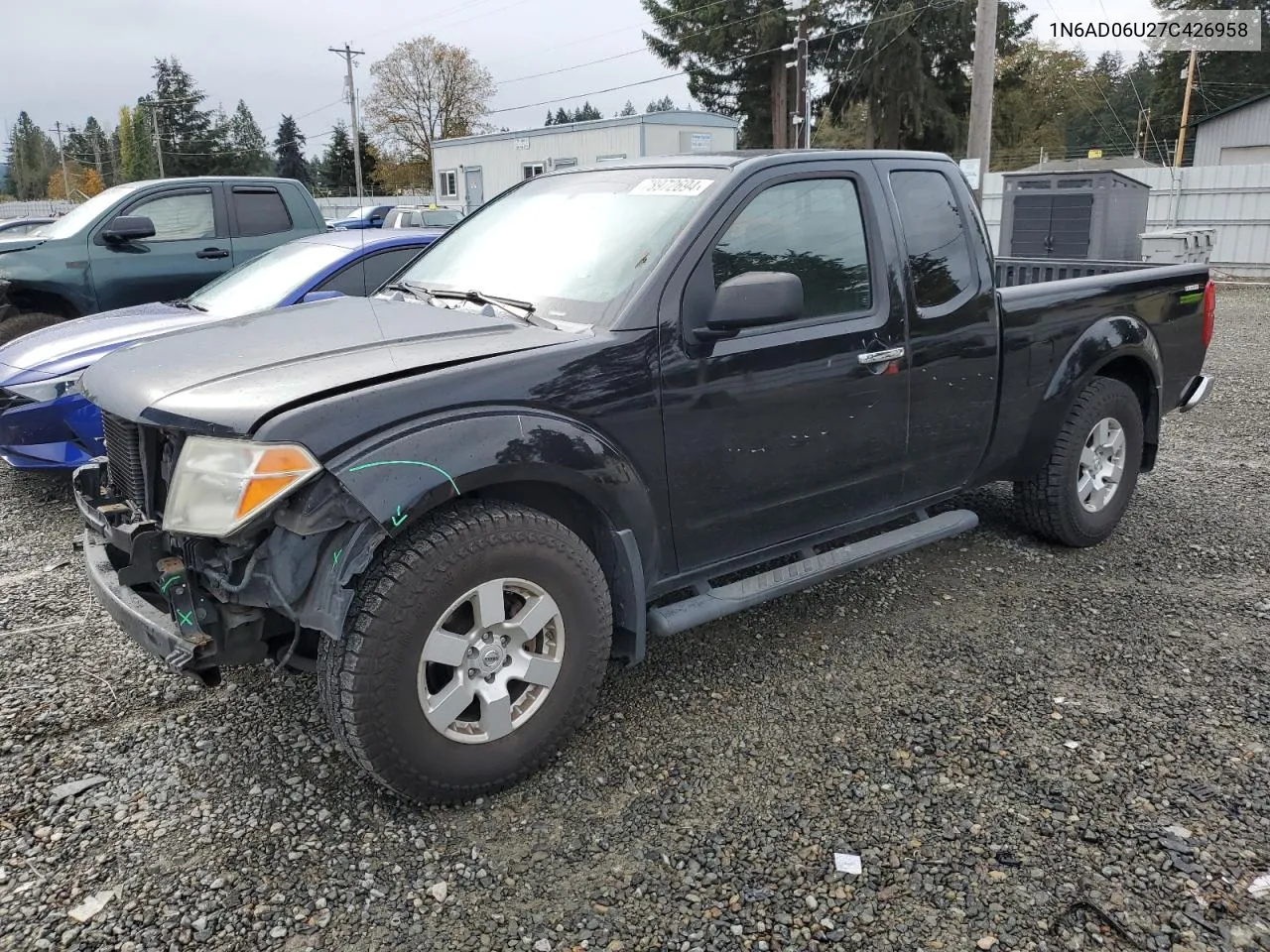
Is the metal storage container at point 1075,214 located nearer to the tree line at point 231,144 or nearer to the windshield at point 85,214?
the windshield at point 85,214

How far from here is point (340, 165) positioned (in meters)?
72.8

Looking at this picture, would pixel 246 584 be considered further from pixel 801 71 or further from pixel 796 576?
pixel 801 71

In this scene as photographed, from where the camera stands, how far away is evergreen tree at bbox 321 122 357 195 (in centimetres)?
7138

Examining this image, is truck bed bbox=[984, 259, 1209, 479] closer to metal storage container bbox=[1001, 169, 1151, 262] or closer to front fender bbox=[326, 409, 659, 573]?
front fender bbox=[326, 409, 659, 573]

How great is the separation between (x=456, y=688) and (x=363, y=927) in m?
0.64

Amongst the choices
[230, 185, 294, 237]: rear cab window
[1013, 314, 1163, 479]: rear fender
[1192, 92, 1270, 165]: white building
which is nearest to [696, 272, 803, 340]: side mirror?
[1013, 314, 1163, 479]: rear fender

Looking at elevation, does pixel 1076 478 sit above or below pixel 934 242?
below

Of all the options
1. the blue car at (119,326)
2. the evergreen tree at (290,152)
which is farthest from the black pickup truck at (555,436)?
the evergreen tree at (290,152)

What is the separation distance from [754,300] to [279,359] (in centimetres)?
145

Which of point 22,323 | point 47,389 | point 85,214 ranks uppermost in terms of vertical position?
point 85,214

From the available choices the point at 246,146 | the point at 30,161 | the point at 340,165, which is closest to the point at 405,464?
the point at 340,165

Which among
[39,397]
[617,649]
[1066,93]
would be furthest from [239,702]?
[1066,93]

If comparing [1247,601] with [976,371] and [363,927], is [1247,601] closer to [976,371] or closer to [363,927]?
[976,371]

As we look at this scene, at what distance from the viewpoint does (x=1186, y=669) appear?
361 centimetres
